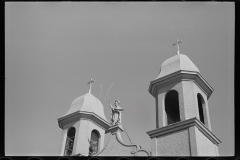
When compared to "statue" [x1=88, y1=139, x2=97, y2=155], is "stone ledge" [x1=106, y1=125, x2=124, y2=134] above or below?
above

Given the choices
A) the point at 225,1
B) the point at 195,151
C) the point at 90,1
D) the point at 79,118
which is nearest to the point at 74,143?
the point at 79,118

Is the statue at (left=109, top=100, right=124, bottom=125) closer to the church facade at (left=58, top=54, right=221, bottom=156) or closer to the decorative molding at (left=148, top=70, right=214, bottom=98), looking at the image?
the church facade at (left=58, top=54, right=221, bottom=156)

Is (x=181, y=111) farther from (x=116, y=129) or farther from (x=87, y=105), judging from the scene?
(x=87, y=105)

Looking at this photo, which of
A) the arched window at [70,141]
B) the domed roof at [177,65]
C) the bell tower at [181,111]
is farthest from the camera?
the arched window at [70,141]

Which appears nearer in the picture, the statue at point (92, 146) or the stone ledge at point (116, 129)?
the stone ledge at point (116, 129)

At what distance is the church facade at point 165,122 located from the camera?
14.4 meters

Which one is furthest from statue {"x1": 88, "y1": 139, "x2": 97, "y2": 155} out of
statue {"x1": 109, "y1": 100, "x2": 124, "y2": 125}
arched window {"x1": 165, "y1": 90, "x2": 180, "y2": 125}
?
arched window {"x1": 165, "y1": 90, "x2": 180, "y2": 125}

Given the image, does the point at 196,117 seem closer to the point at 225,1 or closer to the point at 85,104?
the point at 225,1

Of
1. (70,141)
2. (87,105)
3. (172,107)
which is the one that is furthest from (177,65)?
(70,141)

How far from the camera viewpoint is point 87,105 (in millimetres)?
19656

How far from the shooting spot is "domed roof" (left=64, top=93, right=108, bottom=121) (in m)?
19.5

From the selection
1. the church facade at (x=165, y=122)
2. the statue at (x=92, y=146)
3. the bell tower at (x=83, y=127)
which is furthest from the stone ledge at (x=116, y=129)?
the statue at (x=92, y=146)

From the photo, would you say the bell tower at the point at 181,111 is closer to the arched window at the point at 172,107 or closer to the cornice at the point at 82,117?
the arched window at the point at 172,107

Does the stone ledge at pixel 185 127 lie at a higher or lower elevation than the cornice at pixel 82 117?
lower
